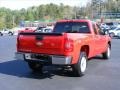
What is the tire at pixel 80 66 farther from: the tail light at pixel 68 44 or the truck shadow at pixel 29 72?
the tail light at pixel 68 44

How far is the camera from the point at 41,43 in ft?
30.2

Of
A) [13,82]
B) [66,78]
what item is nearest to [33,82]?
[13,82]

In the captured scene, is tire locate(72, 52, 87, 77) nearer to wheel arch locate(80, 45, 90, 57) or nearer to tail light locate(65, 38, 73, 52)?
wheel arch locate(80, 45, 90, 57)

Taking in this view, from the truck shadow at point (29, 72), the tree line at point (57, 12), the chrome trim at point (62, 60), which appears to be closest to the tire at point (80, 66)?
the truck shadow at point (29, 72)

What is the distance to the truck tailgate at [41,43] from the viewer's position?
29.1ft

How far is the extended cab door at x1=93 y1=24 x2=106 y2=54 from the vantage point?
11461 millimetres

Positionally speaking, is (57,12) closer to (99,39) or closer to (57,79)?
(99,39)

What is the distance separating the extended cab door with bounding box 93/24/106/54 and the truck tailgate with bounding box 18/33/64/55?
262 centimetres

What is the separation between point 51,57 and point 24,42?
1152mm

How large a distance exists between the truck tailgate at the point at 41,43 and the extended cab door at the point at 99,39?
262cm

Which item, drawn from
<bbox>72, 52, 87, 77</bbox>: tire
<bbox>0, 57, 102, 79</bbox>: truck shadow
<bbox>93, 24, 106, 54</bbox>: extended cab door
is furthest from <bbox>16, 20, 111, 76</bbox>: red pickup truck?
<bbox>93, 24, 106, 54</bbox>: extended cab door

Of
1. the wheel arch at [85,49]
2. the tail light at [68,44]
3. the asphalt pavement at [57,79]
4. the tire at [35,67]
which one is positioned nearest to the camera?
the asphalt pavement at [57,79]

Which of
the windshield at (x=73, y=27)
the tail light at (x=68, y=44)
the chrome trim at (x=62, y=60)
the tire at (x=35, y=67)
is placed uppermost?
the windshield at (x=73, y=27)

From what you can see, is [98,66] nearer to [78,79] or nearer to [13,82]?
[78,79]
